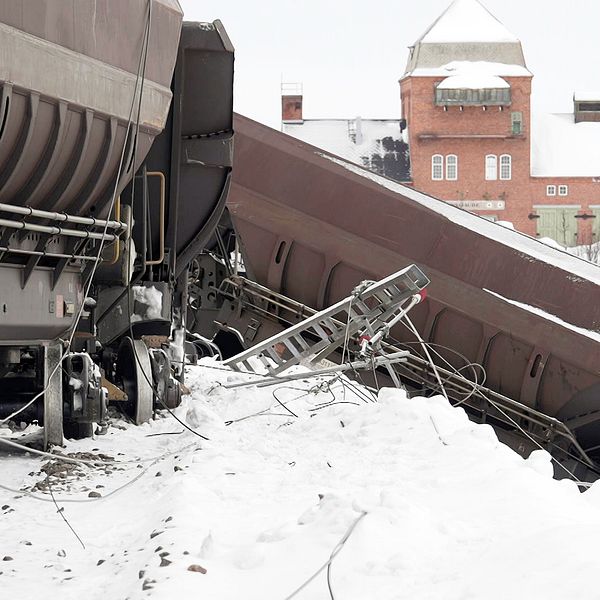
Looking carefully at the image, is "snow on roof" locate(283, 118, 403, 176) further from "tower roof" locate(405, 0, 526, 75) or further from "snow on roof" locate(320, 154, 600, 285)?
"snow on roof" locate(320, 154, 600, 285)

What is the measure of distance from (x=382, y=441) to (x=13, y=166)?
319cm

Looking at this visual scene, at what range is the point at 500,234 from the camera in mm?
15898

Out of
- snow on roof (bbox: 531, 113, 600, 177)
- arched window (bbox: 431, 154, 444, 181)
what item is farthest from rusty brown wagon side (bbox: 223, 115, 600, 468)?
snow on roof (bbox: 531, 113, 600, 177)

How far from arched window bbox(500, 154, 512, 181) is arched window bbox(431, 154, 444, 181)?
4.28 metres

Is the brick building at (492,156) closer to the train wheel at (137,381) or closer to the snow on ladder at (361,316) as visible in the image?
the snow on ladder at (361,316)

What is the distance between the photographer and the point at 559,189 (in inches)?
3371

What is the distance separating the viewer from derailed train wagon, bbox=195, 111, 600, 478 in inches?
540

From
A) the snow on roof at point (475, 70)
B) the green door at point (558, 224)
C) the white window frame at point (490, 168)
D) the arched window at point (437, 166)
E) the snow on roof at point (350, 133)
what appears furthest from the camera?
the snow on roof at point (475, 70)

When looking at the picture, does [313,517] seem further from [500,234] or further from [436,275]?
[500,234]

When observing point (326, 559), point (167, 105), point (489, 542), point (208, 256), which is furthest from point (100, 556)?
point (208, 256)

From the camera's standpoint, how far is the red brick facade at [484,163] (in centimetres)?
8456

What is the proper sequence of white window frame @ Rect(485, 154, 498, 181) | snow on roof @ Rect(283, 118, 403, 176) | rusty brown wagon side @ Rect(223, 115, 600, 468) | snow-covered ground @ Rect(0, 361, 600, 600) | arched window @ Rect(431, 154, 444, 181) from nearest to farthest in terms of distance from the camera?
snow-covered ground @ Rect(0, 361, 600, 600), rusty brown wagon side @ Rect(223, 115, 600, 468), arched window @ Rect(431, 154, 444, 181), white window frame @ Rect(485, 154, 498, 181), snow on roof @ Rect(283, 118, 403, 176)

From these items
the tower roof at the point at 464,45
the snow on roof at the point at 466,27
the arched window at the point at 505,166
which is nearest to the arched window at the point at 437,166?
the arched window at the point at 505,166

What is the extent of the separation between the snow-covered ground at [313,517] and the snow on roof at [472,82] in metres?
77.1
